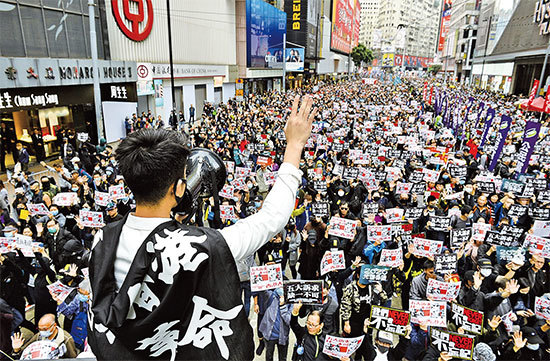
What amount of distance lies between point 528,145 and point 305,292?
385 inches

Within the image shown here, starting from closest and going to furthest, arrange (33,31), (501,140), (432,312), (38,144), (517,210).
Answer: (432,312), (517,210), (501,140), (33,31), (38,144)

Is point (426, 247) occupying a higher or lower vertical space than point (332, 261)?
higher

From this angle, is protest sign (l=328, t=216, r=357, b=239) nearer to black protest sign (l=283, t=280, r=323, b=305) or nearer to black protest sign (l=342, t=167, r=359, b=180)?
black protest sign (l=283, t=280, r=323, b=305)

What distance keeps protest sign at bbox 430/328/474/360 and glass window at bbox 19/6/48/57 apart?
17.6 meters

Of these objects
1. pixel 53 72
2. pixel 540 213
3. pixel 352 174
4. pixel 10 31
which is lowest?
pixel 540 213

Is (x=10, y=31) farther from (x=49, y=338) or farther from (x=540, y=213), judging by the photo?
(x=540, y=213)

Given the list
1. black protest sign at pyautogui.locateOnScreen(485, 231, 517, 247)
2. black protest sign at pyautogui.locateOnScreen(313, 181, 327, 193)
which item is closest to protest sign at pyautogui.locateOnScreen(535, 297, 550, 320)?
black protest sign at pyautogui.locateOnScreen(485, 231, 517, 247)

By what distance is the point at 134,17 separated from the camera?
68.3ft

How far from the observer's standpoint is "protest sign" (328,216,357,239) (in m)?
6.63

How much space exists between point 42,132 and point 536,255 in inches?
737

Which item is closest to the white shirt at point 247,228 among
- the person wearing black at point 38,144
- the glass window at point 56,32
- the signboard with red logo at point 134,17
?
the person wearing black at point 38,144

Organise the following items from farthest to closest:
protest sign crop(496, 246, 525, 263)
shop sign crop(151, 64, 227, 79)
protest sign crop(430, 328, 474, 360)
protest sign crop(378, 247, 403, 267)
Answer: shop sign crop(151, 64, 227, 79)
protest sign crop(496, 246, 525, 263)
protest sign crop(378, 247, 403, 267)
protest sign crop(430, 328, 474, 360)

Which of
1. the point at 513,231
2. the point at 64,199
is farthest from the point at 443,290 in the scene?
the point at 64,199

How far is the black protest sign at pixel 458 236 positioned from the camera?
20.9 feet
